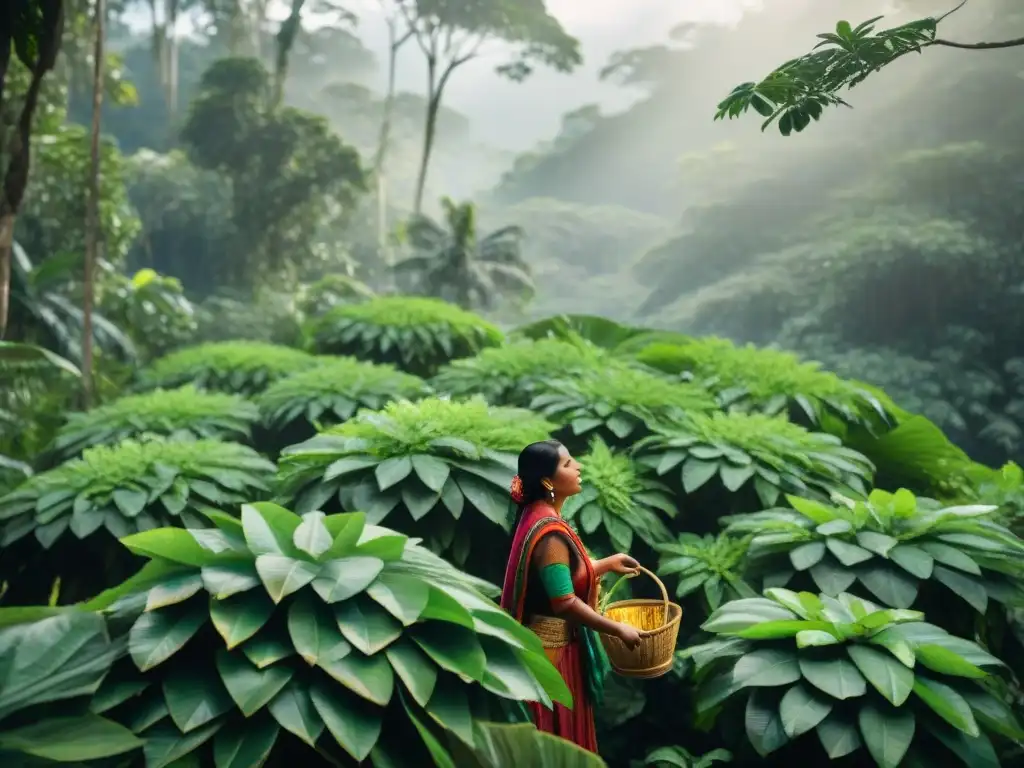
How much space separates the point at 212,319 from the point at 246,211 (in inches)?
158

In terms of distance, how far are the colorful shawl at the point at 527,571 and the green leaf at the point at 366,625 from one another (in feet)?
1.49

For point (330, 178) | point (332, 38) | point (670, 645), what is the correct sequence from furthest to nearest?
point (332, 38) < point (330, 178) < point (670, 645)

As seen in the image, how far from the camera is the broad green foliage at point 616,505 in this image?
2.75 metres

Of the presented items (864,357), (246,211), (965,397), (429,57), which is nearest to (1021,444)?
(965,397)

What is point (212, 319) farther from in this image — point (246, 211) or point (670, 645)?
point (670, 645)

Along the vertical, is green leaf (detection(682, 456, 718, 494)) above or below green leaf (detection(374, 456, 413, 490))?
above

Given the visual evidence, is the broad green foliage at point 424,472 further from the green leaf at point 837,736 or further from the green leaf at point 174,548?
the green leaf at point 837,736

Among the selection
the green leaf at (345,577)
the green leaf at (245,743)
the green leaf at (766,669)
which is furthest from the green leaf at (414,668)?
the green leaf at (766,669)

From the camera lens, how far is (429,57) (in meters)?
18.2

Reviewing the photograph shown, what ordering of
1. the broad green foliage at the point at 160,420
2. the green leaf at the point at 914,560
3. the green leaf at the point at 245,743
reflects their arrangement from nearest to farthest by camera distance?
1. the green leaf at the point at 245,743
2. the green leaf at the point at 914,560
3. the broad green foliage at the point at 160,420

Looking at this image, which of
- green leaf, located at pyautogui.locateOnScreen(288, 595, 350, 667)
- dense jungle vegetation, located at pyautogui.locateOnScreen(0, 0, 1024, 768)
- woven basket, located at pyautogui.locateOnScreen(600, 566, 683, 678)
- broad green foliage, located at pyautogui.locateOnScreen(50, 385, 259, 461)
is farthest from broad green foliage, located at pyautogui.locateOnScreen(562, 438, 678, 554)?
broad green foliage, located at pyautogui.locateOnScreen(50, 385, 259, 461)

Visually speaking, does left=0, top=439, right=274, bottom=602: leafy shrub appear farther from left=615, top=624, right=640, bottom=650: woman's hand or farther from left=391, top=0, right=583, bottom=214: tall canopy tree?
left=391, top=0, right=583, bottom=214: tall canopy tree

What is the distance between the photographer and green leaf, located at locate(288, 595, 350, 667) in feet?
4.86

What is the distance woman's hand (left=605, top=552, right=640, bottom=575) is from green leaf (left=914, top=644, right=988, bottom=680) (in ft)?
2.36
